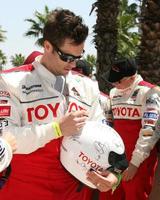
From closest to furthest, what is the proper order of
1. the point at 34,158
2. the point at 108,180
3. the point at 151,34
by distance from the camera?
the point at 108,180, the point at 34,158, the point at 151,34

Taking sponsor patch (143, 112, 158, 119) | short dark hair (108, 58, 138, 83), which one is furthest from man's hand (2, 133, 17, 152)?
short dark hair (108, 58, 138, 83)

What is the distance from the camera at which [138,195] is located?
599cm

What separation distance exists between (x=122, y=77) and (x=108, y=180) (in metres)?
2.90

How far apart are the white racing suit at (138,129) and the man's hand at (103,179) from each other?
241 cm

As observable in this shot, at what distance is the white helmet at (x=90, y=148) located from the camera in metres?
3.22

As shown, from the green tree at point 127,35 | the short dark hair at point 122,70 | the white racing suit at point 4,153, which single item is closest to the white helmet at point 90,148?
the white racing suit at point 4,153

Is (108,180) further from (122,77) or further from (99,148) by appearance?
(122,77)

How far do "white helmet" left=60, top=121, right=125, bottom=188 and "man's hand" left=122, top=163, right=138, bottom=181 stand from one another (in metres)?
2.42

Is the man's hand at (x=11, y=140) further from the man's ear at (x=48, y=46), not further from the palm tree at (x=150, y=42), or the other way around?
the palm tree at (x=150, y=42)

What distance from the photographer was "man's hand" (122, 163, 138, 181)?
573 cm

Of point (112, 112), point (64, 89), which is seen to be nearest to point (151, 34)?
point (112, 112)

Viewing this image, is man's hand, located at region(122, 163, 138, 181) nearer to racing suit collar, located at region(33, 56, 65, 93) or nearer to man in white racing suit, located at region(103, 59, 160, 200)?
man in white racing suit, located at region(103, 59, 160, 200)

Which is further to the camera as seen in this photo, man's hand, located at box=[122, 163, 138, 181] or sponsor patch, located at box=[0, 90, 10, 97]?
man's hand, located at box=[122, 163, 138, 181]

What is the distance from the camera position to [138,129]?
596 centimetres
